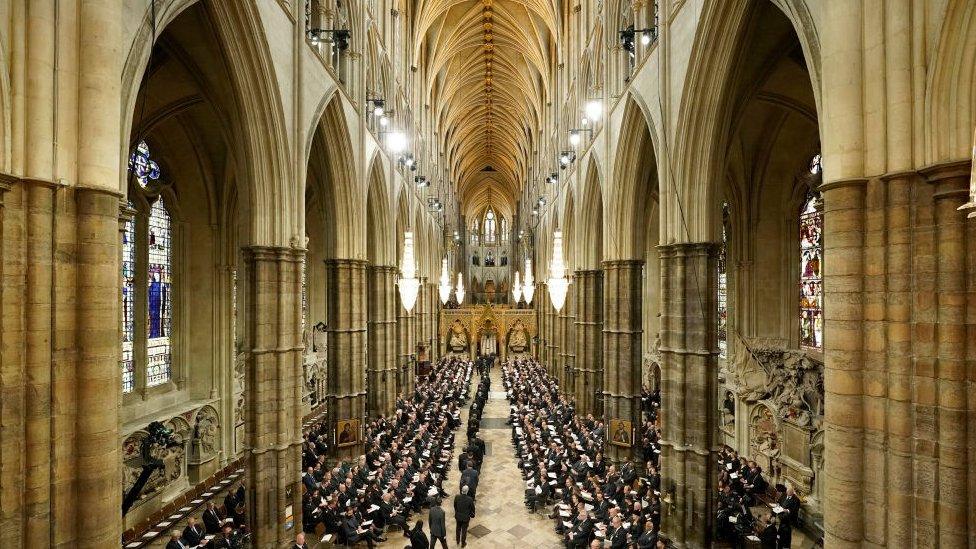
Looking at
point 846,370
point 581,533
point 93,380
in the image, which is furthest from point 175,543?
point 846,370

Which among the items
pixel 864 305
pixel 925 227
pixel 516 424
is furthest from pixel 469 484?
pixel 925 227

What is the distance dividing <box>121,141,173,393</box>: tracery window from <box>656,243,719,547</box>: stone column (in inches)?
565

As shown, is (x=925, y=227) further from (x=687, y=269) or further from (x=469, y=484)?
(x=469, y=484)

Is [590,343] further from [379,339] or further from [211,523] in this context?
[211,523]

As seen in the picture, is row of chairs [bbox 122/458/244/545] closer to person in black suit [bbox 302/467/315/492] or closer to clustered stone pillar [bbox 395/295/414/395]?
person in black suit [bbox 302/467/315/492]

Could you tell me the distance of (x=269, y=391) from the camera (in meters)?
10.8

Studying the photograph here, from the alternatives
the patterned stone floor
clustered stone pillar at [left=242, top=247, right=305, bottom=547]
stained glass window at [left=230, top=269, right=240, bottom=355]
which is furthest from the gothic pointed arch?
stained glass window at [left=230, top=269, right=240, bottom=355]

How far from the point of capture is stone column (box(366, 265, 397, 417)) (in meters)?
21.2

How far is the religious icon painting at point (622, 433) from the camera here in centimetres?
1642

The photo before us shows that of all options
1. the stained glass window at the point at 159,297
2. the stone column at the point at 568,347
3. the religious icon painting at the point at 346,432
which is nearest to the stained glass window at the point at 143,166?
the stained glass window at the point at 159,297

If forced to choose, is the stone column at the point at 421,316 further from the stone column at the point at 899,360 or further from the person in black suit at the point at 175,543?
the stone column at the point at 899,360

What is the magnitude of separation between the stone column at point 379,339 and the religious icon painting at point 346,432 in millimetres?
4572

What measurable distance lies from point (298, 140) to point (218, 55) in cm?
223

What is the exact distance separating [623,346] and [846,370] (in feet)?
37.0
